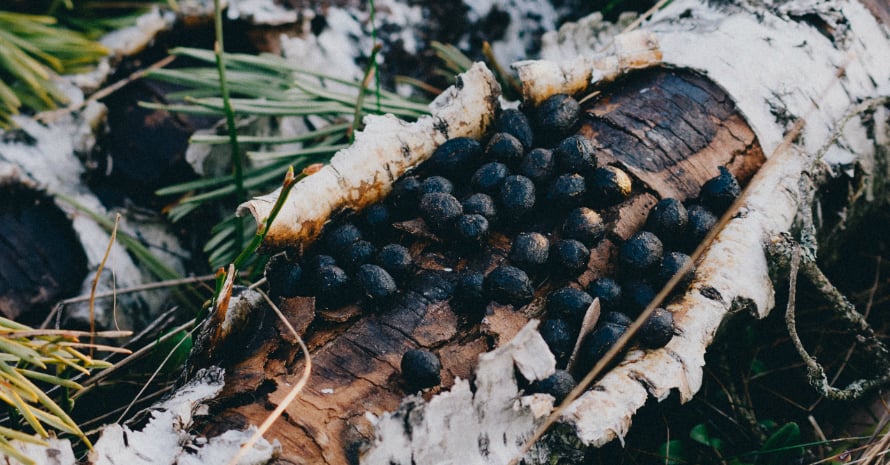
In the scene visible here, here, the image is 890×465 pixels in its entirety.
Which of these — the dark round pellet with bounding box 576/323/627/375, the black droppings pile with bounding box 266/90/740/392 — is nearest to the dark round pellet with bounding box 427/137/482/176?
the black droppings pile with bounding box 266/90/740/392

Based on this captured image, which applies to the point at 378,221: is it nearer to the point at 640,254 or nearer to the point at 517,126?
the point at 517,126

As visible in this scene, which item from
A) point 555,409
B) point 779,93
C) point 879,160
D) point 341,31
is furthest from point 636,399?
point 341,31

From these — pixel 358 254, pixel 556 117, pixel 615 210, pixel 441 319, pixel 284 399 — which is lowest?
pixel 284 399

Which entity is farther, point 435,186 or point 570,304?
point 435,186

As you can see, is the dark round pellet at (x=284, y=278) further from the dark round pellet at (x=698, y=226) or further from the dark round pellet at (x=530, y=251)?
the dark round pellet at (x=698, y=226)

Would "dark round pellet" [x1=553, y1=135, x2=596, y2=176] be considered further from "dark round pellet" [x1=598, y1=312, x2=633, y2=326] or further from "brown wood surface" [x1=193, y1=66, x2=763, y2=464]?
"dark round pellet" [x1=598, y1=312, x2=633, y2=326]

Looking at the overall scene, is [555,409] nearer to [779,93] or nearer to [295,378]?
[295,378]

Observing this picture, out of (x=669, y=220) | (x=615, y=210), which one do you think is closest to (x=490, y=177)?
(x=615, y=210)
